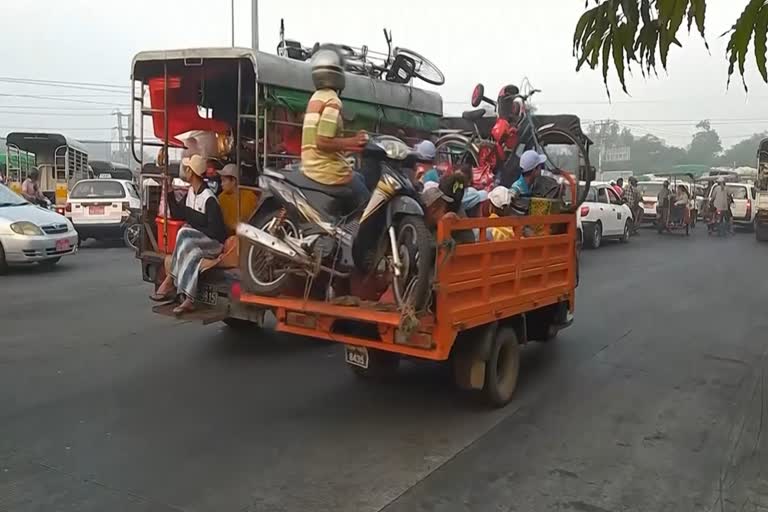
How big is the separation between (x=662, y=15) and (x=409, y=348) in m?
3.07

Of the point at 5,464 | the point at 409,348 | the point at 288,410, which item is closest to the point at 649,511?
the point at 409,348

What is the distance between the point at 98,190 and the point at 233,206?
1135 cm

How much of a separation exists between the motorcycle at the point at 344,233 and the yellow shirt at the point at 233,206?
1.25 m

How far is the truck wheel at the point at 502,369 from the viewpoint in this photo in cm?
541

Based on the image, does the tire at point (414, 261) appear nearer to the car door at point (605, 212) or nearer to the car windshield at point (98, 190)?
the car windshield at point (98, 190)

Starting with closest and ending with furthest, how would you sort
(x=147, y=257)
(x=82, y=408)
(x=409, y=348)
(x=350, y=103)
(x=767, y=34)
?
(x=767, y=34) < (x=409, y=348) < (x=82, y=408) < (x=147, y=257) < (x=350, y=103)

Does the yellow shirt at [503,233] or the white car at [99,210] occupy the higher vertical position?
the yellow shirt at [503,233]

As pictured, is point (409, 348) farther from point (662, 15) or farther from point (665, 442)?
point (662, 15)

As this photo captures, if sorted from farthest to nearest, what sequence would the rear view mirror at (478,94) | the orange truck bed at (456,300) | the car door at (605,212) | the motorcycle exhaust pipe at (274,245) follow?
the car door at (605,212) < the rear view mirror at (478,94) < the motorcycle exhaust pipe at (274,245) < the orange truck bed at (456,300)

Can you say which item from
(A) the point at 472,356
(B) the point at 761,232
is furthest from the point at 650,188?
(A) the point at 472,356

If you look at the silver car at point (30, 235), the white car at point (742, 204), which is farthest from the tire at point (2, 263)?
the white car at point (742, 204)

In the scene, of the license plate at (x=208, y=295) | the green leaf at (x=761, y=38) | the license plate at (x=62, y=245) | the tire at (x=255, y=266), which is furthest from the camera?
the license plate at (x=62, y=245)

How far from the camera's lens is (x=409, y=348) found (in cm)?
482

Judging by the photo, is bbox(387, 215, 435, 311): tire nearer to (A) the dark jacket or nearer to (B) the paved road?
(B) the paved road
